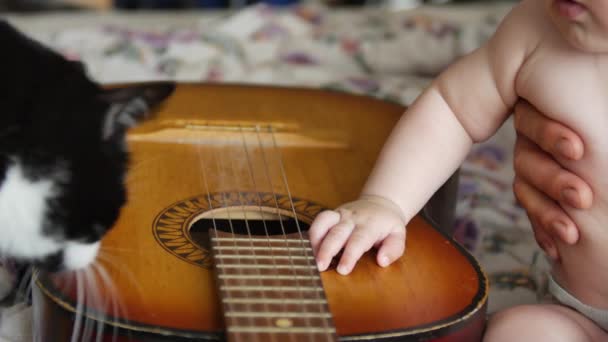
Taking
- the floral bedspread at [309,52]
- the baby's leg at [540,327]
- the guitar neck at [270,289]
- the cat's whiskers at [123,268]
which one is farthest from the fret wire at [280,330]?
the floral bedspread at [309,52]

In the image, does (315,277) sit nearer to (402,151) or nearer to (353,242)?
(353,242)

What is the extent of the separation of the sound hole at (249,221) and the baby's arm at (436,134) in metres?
0.06

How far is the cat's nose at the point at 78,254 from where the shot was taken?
0.55 meters

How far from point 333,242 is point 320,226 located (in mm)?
27

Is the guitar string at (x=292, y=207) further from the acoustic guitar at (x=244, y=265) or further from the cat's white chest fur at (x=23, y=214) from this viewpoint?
the cat's white chest fur at (x=23, y=214)

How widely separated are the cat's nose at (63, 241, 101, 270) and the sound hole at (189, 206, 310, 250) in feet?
0.65

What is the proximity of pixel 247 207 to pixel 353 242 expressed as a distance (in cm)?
14

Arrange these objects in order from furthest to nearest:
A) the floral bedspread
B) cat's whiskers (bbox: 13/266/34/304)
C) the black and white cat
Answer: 1. the floral bedspread
2. cat's whiskers (bbox: 13/266/34/304)
3. the black and white cat

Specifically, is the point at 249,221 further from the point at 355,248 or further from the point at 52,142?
the point at 52,142

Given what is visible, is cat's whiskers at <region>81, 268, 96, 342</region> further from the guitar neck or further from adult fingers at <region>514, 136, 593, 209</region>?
adult fingers at <region>514, 136, 593, 209</region>

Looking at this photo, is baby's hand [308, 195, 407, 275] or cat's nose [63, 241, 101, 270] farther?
baby's hand [308, 195, 407, 275]

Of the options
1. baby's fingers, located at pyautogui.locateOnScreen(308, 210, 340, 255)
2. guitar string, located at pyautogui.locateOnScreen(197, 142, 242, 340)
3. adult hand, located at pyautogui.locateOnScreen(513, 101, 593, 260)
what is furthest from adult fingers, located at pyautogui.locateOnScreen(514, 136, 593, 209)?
guitar string, located at pyautogui.locateOnScreen(197, 142, 242, 340)

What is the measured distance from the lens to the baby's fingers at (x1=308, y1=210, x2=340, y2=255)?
29.0 inches

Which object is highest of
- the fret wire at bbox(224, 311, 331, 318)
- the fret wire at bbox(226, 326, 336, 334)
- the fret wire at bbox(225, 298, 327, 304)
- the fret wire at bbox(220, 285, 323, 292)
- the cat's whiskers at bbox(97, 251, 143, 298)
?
the fret wire at bbox(226, 326, 336, 334)
